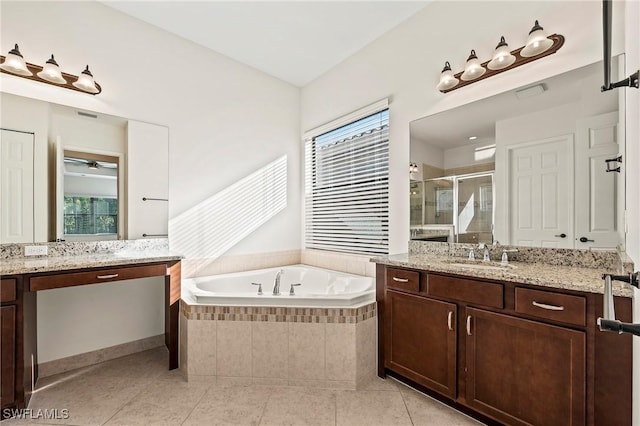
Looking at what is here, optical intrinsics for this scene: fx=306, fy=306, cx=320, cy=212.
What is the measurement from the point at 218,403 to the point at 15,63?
8.48 ft

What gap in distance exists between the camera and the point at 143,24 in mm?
2658

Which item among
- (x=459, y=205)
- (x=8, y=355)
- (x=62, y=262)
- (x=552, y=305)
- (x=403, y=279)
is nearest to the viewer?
(x=552, y=305)

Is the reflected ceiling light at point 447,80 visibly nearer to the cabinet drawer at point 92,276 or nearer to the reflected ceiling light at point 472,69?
the reflected ceiling light at point 472,69

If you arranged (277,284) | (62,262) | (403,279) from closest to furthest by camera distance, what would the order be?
(62,262), (403,279), (277,284)

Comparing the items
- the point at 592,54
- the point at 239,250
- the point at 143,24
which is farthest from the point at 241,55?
the point at 592,54

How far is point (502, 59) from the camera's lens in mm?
1928

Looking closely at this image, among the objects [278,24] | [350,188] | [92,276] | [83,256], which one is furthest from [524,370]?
[278,24]

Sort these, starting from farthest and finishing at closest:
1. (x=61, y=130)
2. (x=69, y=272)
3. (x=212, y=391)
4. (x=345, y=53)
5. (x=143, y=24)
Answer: (x=345, y=53)
(x=143, y=24)
(x=61, y=130)
(x=212, y=391)
(x=69, y=272)

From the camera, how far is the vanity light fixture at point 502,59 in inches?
70.3

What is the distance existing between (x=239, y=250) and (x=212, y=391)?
1439mm

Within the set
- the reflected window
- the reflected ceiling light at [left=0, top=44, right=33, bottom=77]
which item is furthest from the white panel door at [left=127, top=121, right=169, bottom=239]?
the reflected ceiling light at [left=0, top=44, right=33, bottom=77]

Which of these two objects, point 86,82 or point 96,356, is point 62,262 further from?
point 86,82

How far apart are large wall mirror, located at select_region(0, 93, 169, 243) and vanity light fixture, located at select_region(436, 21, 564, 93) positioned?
7.94 ft

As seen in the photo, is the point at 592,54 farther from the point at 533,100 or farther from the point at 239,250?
the point at 239,250
